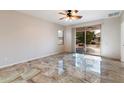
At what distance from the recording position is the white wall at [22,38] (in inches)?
167

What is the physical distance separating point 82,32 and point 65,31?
5.16 feet

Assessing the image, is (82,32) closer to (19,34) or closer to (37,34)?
(37,34)

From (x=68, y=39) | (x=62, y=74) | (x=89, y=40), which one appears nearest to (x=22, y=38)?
(x=62, y=74)

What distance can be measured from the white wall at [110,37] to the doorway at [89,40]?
508mm

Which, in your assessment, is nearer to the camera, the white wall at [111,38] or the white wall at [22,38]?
the white wall at [22,38]

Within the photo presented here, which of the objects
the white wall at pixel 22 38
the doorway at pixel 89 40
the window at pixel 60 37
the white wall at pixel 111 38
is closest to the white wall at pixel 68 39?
the window at pixel 60 37

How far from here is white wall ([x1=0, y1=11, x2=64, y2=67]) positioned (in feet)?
13.9

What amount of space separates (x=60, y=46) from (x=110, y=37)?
3.84 m

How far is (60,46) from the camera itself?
835 centimetres

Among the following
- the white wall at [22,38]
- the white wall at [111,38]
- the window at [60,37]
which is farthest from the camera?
the window at [60,37]

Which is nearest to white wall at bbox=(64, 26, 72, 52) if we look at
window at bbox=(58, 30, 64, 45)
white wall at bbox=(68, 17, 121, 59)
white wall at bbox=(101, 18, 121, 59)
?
window at bbox=(58, 30, 64, 45)

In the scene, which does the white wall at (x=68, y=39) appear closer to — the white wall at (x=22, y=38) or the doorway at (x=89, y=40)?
the doorway at (x=89, y=40)
